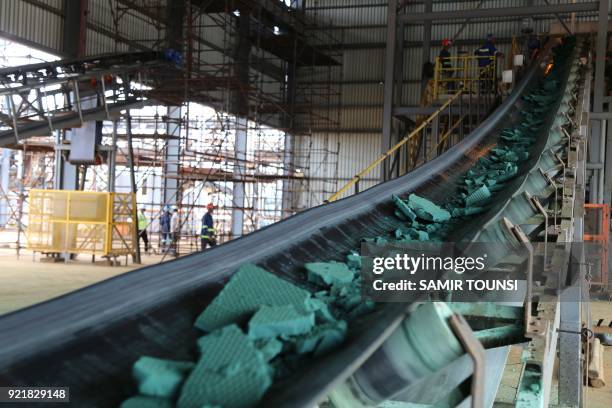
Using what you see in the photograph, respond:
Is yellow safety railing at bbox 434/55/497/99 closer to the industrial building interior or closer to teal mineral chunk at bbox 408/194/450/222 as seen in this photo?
the industrial building interior

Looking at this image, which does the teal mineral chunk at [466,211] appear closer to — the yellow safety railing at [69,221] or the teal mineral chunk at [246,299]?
the teal mineral chunk at [246,299]

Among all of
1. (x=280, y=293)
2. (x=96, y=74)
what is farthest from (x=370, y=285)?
(x=96, y=74)

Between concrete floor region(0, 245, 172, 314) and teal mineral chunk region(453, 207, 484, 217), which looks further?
concrete floor region(0, 245, 172, 314)

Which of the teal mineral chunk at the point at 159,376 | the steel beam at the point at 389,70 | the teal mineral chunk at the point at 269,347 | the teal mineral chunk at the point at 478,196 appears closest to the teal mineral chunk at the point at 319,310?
the teal mineral chunk at the point at 269,347

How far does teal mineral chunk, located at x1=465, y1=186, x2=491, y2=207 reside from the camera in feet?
13.0

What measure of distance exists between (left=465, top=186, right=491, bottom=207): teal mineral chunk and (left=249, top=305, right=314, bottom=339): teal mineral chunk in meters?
2.37

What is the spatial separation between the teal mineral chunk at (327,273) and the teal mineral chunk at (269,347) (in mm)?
695

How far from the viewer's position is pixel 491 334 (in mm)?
2471

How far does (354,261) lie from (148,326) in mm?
1003

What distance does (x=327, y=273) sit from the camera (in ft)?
7.97

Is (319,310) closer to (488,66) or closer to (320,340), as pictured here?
(320,340)

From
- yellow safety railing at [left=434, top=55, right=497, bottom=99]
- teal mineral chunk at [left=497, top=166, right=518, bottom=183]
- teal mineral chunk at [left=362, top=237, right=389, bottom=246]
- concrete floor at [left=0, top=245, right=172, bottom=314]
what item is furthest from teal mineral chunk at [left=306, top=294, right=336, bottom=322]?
yellow safety railing at [left=434, top=55, right=497, bottom=99]

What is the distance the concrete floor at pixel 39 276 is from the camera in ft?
29.5

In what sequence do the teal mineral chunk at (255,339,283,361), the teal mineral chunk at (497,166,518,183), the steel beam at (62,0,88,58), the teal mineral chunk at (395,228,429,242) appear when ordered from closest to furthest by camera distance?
the teal mineral chunk at (255,339,283,361) → the teal mineral chunk at (395,228,429,242) → the teal mineral chunk at (497,166,518,183) → the steel beam at (62,0,88,58)
